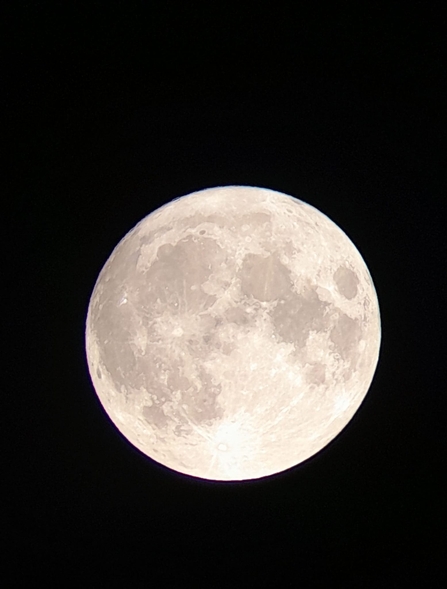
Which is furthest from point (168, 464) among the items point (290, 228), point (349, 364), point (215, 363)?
point (290, 228)

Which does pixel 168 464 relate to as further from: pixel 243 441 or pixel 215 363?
pixel 215 363

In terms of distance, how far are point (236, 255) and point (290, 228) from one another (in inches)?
22.6

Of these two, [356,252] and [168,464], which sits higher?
[356,252]

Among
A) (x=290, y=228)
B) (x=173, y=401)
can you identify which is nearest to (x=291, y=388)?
(x=173, y=401)

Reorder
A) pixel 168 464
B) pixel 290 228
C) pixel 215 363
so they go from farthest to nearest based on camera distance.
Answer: pixel 168 464, pixel 290 228, pixel 215 363

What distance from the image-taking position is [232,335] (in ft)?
17.2

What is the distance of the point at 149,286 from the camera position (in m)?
5.46

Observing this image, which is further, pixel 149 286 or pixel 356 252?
pixel 356 252

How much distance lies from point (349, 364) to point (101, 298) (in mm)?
2078

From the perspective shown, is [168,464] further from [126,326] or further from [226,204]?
[226,204]

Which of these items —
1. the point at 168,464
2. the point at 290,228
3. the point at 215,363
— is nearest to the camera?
the point at 215,363

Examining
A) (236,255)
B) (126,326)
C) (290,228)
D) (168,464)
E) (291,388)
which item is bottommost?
(168,464)

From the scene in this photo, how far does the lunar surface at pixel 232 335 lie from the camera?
5281 millimetres

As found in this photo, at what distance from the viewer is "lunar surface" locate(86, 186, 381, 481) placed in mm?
5281
